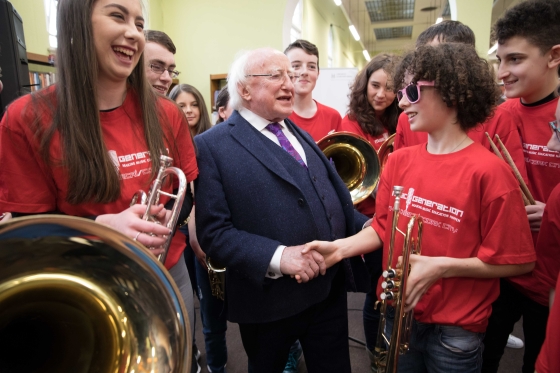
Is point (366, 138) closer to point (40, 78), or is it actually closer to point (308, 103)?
point (308, 103)

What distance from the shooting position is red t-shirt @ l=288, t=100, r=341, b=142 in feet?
8.27

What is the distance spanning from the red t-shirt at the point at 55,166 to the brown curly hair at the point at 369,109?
1417mm

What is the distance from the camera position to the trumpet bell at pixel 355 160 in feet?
7.06

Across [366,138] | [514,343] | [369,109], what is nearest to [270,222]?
[366,138]

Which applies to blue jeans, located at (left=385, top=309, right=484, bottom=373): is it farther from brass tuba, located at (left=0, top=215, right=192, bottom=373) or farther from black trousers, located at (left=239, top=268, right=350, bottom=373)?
brass tuba, located at (left=0, top=215, right=192, bottom=373)

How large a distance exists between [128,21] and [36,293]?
2.70ft

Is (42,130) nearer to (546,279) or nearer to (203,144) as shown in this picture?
(203,144)

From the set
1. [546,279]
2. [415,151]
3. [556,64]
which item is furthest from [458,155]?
[556,64]

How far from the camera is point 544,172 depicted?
1.54m

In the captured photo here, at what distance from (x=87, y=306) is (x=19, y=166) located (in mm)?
437

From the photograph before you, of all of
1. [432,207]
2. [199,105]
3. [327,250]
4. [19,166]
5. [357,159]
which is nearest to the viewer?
[19,166]

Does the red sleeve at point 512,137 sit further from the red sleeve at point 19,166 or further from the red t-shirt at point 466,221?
the red sleeve at point 19,166

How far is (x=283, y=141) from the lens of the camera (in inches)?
61.2

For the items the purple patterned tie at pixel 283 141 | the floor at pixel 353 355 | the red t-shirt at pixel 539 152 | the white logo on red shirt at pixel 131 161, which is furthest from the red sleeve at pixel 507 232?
the floor at pixel 353 355
